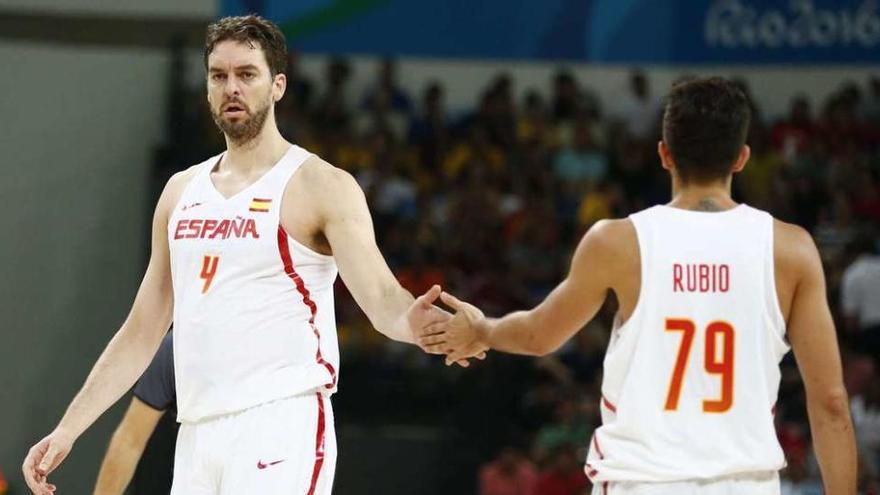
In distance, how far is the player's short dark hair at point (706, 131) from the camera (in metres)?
4.86

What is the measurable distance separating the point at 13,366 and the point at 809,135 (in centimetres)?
834

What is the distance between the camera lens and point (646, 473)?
4.68m

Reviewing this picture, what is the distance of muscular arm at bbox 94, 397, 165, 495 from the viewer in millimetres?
6262

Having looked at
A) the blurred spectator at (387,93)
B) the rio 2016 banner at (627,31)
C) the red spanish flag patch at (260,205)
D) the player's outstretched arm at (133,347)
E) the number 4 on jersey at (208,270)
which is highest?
the rio 2016 banner at (627,31)

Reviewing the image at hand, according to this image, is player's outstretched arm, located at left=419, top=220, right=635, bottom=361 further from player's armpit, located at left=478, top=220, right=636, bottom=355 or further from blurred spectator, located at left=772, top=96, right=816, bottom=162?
blurred spectator, located at left=772, top=96, right=816, bottom=162

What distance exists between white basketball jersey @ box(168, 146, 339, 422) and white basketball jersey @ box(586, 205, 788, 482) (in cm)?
115

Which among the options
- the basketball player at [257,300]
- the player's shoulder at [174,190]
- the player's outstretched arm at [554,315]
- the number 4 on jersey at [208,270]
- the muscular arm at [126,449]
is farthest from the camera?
the muscular arm at [126,449]

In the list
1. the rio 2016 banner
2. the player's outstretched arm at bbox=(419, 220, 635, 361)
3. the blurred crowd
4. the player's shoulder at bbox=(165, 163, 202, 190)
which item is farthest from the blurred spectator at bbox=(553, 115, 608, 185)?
the player's outstretched arm at bbox=(419, 220, 635, 361)

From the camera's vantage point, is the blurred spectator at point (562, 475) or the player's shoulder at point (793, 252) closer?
the player's shoulder at point (793, 252)

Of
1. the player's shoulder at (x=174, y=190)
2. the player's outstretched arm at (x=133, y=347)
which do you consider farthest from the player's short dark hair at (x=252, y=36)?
the player's outstretched arm at (x=133, y=347)

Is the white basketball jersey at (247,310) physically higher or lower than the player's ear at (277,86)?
lower

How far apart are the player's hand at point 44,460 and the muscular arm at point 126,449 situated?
872 millimetres

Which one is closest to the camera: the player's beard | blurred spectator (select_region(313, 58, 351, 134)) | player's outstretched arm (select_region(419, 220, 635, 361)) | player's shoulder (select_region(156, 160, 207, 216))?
player's outstretched arm (select_region(419, 220, 635, 361))

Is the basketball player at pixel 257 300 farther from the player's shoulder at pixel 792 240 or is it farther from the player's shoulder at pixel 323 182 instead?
the player's shoulder at pixel 792 240
